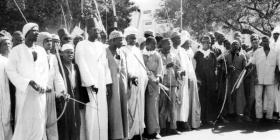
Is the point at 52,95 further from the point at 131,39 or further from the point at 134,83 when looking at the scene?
the point at 131,39

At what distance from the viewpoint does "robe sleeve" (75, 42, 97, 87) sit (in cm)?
641

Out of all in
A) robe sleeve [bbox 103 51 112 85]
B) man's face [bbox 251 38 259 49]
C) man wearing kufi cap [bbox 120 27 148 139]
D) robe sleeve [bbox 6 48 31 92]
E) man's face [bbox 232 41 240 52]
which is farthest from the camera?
man's face [bbox 251 38 259 49]

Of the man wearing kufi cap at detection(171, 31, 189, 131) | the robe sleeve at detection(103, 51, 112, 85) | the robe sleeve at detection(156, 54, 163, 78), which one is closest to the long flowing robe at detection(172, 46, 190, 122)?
the man wearing kufi cap at detection(171, 31, 189, 131)

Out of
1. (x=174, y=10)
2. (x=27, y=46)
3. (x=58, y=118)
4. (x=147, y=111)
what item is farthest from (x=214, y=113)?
(x=174, y=10)

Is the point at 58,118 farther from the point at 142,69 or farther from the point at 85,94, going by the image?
the point at 142,69

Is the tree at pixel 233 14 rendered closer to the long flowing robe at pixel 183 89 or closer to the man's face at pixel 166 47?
the long flowing robe at pixel 183 89

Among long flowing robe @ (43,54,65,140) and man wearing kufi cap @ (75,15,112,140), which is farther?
man wearing kufi cap @ (75,15,112,140)

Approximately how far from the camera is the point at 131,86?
7469 mm

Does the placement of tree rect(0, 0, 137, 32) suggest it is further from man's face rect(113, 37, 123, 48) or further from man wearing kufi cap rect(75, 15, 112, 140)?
man wearing kufi cap rect(75, 15, 112, 140)

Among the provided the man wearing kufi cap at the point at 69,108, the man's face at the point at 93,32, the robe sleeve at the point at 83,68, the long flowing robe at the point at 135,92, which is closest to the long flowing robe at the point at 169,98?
the long flowing robe at the point at 135,92

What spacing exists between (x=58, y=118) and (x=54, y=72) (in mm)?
714

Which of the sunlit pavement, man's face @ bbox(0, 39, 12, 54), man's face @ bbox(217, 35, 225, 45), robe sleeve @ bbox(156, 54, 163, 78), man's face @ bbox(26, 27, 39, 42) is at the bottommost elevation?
the sunlit pavement

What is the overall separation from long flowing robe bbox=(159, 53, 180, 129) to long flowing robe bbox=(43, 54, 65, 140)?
9.34 ft

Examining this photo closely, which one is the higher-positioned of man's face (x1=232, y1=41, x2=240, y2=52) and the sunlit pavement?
man's face (x1=232, y1=41, x2=240, y2=52)
